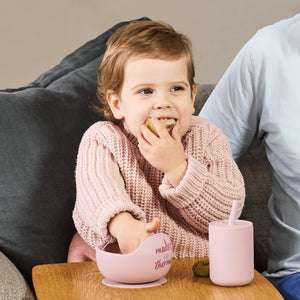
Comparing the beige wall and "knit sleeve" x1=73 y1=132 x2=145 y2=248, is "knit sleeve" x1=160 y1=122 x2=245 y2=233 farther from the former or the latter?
the beige wall

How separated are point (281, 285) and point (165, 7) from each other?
4.74ft

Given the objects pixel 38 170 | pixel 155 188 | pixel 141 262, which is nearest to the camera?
pixel 141 262

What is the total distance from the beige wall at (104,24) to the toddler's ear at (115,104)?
1164 mm

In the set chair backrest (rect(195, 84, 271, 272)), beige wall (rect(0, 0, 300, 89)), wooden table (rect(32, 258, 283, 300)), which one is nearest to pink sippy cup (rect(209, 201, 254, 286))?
wooden table (rect(32, 258, 283, 300))

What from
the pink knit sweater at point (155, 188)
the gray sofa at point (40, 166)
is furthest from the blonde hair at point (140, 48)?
the gray sofa at point (40, 166)

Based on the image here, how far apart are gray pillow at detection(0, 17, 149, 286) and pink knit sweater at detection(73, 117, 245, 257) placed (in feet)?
0.48

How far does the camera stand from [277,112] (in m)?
1.24

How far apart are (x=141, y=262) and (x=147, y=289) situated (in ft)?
0.15

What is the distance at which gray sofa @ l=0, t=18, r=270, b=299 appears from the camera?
1.17 meters

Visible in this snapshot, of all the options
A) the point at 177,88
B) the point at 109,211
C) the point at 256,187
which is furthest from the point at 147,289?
the point at 256,187

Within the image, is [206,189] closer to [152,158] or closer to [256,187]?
[152,158]

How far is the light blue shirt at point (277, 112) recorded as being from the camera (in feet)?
3.99

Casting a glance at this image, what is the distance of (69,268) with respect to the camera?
96cm

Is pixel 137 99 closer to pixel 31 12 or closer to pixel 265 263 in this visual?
pixel 265 263
